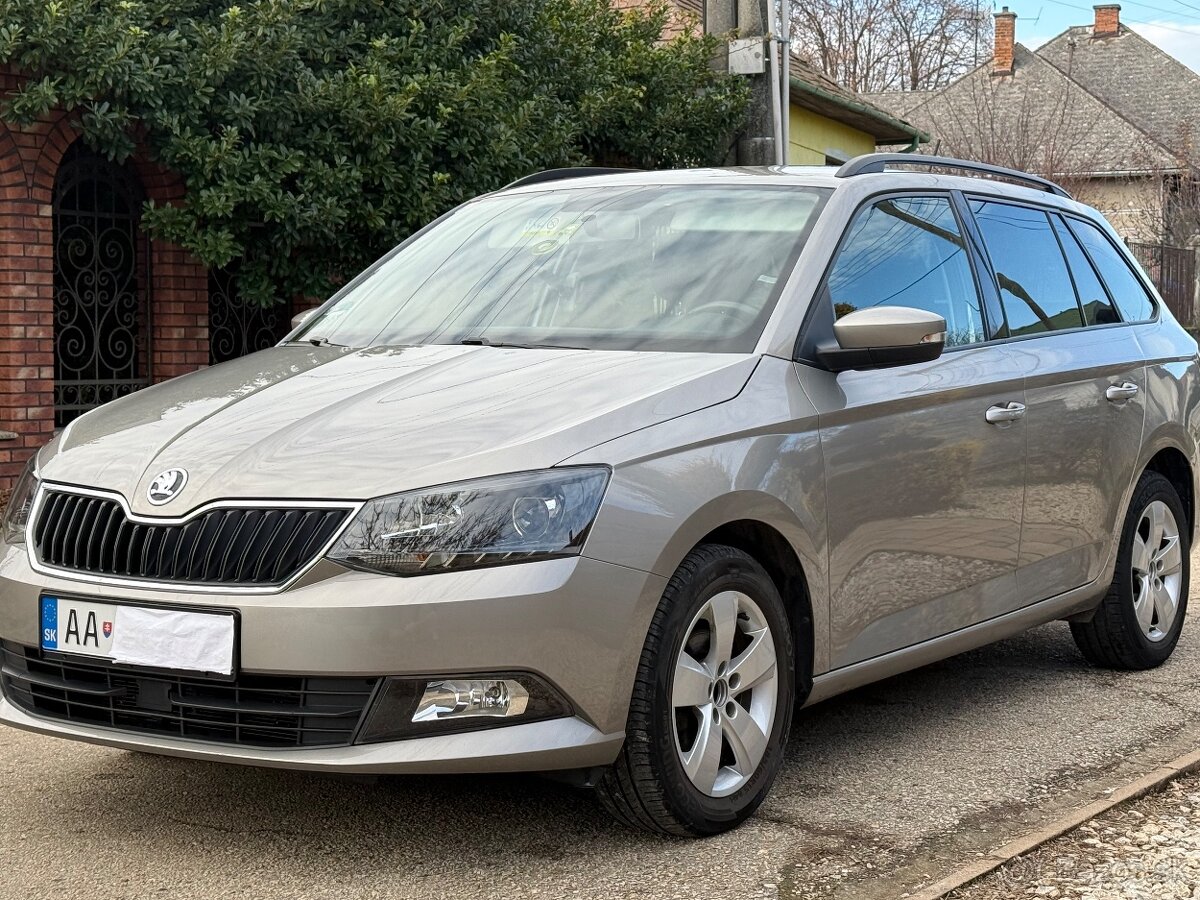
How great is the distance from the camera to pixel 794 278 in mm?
4438

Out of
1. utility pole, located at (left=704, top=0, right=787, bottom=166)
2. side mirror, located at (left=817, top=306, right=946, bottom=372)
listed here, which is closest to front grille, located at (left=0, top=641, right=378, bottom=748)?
side mirror, located at (left=817, top=306, right=946, bottom=372)

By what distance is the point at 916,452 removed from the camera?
460 centimetres

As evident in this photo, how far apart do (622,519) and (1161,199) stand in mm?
35509

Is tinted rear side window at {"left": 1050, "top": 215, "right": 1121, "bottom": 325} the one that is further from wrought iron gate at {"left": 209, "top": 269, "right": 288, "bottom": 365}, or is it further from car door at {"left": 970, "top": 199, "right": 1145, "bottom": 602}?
wrought iron gate at {"left": 209, "top": 269, "right": 288, "bottom": 365}

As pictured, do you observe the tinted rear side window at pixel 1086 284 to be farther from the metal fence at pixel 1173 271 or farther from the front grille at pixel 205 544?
the metal fence at pixel 1173 271

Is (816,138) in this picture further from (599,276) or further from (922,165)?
(599,276)

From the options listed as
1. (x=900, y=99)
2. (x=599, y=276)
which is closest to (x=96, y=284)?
(x=599, y=276)

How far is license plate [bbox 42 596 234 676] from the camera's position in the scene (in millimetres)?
3508

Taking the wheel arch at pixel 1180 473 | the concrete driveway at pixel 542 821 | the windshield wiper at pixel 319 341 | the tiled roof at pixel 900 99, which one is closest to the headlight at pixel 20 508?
the concrete driveway at pixel 542 821

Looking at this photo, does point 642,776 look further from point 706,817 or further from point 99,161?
point 99,161

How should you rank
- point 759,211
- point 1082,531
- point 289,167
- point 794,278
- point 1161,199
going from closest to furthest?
point 794,278
point 759,211
point 1082,531
point 289,167
point 1161,199

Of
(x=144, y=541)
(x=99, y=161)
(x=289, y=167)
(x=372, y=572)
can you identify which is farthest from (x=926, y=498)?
(x=99, y=161)

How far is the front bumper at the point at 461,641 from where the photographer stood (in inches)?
135

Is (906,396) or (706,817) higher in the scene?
(906,396)
